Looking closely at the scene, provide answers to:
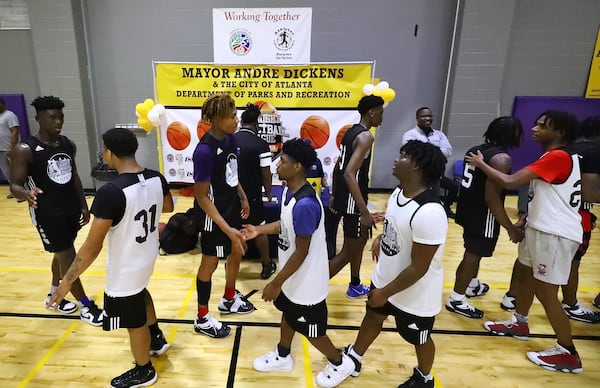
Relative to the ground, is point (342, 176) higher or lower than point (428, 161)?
lower

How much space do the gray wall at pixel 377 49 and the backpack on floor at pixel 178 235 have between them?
3384 mm

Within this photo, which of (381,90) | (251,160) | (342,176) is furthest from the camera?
(381,90)

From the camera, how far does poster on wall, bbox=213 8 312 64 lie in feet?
21.3

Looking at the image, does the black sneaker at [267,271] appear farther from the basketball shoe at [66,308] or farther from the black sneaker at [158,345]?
the basketball shoe at [66,308]

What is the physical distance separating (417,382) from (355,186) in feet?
4.89

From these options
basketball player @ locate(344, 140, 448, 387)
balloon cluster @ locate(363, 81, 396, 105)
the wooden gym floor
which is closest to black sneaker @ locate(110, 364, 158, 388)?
the wooden gym floor

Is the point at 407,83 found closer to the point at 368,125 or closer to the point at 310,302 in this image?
the point at 368,125

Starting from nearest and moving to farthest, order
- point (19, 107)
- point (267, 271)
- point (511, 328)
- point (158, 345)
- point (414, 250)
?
point (414, 250) < point (158, 345) < point (511, 328) < point (267, 271) < point (19, 107)

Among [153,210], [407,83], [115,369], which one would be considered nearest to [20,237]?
[115,369]

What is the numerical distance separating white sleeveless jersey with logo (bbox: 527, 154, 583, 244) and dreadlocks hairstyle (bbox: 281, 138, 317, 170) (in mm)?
1719

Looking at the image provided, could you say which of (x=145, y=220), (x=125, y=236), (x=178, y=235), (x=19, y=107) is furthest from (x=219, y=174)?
(x=19, y=107)

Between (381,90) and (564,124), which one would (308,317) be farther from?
(381,90)

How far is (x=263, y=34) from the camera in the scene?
6582mm

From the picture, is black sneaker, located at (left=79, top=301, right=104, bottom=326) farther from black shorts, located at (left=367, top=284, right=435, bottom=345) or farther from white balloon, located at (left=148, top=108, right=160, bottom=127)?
white balloon, located at (left=148, top=108, right=160, bottom=127)
